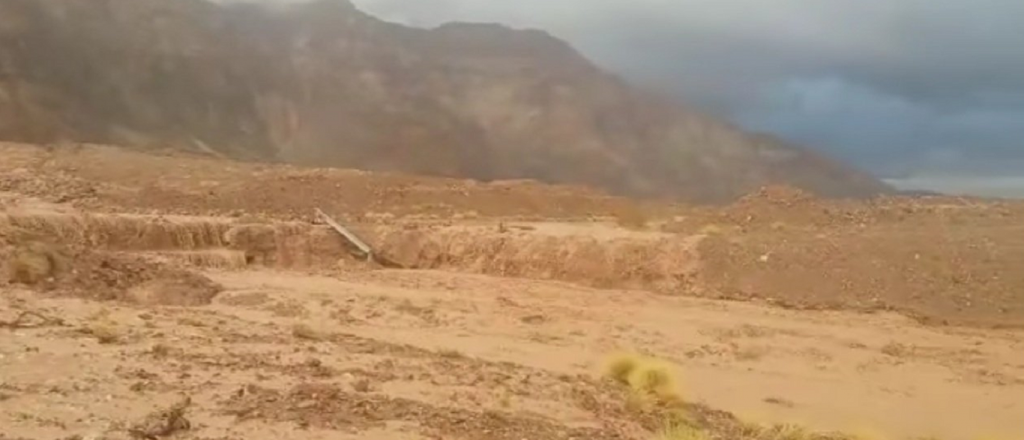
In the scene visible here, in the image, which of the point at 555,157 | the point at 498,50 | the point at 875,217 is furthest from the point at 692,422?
the point at 498,50

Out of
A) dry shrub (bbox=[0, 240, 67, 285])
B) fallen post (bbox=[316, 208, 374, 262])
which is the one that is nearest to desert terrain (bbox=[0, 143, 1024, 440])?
dry shrub (bbox=[0, 240, 67, 285])

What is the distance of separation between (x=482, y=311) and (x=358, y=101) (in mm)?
77865

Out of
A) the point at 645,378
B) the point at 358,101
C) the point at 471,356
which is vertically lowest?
the point at 471,356

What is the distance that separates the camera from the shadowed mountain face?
75.2 metres

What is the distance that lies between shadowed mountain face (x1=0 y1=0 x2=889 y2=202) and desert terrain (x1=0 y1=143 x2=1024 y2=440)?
116ft

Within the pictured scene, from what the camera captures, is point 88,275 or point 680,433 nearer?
point 680,433

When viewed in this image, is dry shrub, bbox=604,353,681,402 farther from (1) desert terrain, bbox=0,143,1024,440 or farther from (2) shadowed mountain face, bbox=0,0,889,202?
(2) shadowed mountain face, bbox=0,0,889,202

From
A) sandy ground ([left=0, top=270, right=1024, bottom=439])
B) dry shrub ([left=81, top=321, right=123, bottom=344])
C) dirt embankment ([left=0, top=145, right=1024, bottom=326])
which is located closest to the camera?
sandy ground ([left=0, top=270, right=1024, bottom=439])

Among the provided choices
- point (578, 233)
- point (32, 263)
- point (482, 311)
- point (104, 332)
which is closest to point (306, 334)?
point (104, 332)

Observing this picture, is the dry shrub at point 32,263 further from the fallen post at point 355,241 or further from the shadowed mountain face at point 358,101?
the shadowed mountain face at point 358,101

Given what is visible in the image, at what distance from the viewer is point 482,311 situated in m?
24.0

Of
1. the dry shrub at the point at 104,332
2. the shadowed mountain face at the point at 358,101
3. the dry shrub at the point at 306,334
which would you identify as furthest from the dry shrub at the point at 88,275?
the shadowed mountain face at the point at 358,101

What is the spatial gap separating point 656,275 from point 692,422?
50.1 ft

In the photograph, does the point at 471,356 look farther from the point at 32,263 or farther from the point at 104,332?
the point at 32,263
